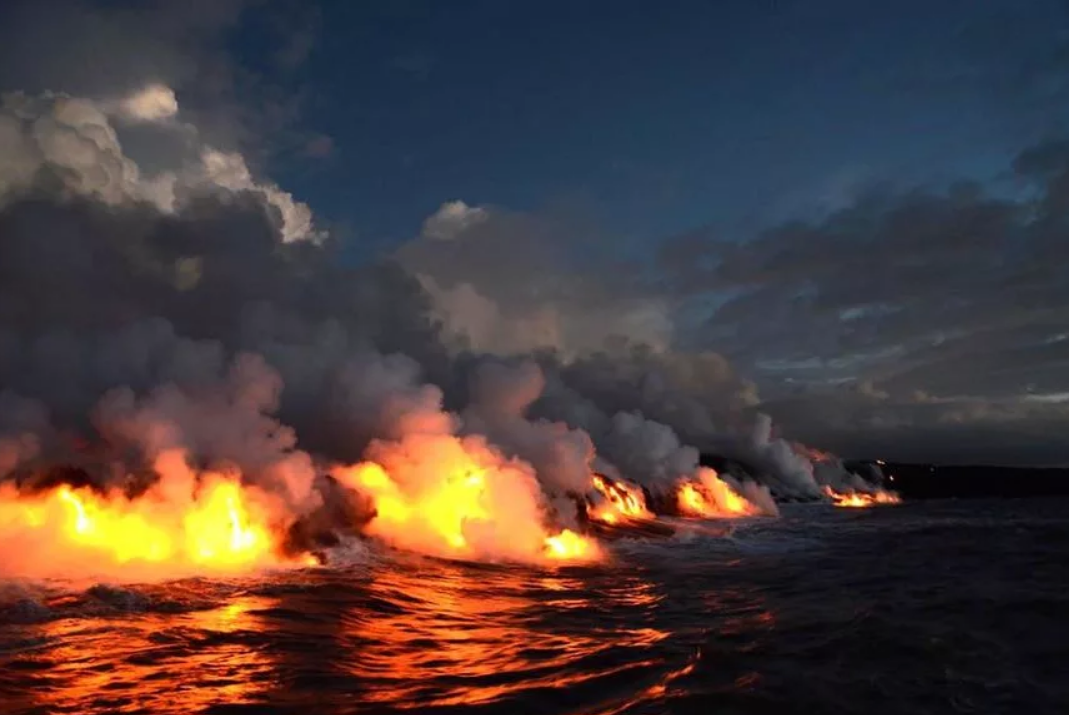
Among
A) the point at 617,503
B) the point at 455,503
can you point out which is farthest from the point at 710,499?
the point at 455,503

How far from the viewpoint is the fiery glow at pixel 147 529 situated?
23.9 m

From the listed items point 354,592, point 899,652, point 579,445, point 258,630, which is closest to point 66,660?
point 258,630

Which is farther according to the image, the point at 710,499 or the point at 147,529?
the point at 710,499

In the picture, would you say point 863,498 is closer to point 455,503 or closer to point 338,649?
point 455,503

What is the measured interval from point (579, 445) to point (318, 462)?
16.8m

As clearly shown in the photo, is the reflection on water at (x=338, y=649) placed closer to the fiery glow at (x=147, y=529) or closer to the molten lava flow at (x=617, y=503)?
the fiery glow at (x=147, y=529)

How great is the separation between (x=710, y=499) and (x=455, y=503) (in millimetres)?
48637

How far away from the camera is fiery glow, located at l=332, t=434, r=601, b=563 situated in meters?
33.7

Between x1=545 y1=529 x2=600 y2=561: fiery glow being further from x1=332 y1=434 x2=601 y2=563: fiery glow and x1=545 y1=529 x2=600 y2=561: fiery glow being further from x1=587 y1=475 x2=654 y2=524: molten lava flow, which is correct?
x1=587 y1=475 x2=654 y2=524: molten lava flow

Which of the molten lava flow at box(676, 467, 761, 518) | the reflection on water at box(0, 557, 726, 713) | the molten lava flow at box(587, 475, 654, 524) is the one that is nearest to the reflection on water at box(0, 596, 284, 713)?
the reflection on water at box(0, 557, 726, 713)

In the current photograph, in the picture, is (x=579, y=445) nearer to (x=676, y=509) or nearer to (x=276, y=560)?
(x=276, y=560)

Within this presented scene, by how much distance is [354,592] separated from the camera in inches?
901

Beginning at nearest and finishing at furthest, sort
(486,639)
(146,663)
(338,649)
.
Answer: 1. (146,663)
2. (338,649)
3. (486,639)

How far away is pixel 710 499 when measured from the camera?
78250mm
